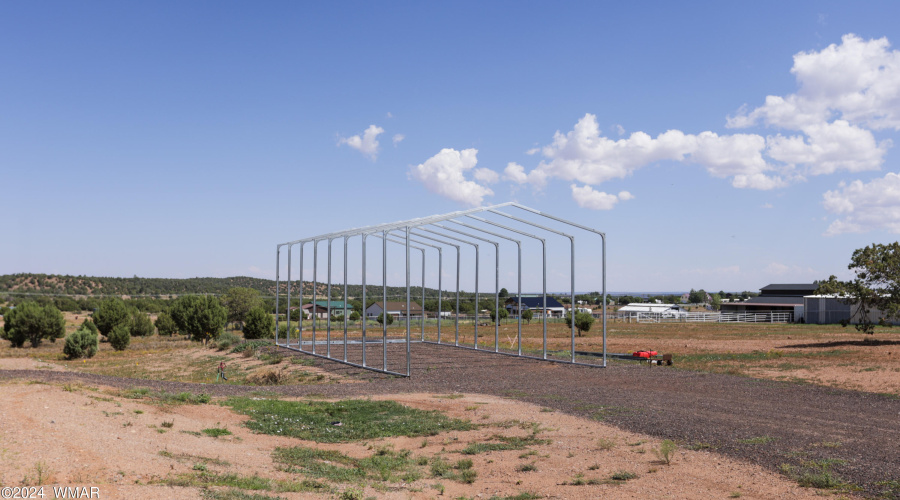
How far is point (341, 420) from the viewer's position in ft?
43.2

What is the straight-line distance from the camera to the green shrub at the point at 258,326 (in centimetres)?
4169

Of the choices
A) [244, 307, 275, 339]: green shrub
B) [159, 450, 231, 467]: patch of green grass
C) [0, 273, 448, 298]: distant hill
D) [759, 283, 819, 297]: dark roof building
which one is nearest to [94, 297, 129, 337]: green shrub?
[244, 307, 275, 339]: green shrub

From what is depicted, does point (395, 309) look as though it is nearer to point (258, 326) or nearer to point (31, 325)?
point (258, 326)

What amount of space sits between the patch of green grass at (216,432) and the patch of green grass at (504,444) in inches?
176

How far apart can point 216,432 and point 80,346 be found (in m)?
29.8

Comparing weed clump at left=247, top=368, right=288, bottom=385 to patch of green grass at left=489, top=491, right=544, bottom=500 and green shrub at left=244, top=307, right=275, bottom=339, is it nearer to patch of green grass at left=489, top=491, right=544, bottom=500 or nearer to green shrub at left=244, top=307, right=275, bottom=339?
patch of green grass at left=489, top=491, right=544, bottom=500

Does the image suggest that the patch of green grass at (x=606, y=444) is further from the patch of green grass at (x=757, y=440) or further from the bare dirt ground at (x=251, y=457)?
the patch of green grass at (x=757, y=440)

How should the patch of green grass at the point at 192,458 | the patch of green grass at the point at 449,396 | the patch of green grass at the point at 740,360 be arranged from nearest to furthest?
the patch of green grass at the point at 192,458, the patch of green grass at the point at 449,396, the patch of green grass at the point at 740,360

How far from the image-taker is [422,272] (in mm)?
28484

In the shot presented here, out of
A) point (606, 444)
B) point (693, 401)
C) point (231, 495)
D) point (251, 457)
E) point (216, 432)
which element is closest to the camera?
point (231, 495)

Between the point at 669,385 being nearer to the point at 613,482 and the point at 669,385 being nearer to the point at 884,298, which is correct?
the point at 613,482

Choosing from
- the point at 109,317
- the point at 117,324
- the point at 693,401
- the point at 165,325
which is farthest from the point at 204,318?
the point at 693,401

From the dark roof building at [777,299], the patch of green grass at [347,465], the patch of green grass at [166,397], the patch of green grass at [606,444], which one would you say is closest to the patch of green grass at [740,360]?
the patch of green grass at [606,444]

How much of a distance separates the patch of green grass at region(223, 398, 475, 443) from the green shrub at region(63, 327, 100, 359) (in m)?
25.7
